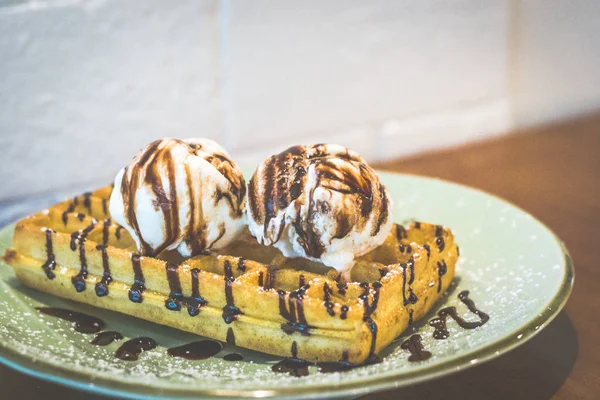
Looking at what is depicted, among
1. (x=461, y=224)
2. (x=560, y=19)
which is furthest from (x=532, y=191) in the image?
(x=560, y=19)

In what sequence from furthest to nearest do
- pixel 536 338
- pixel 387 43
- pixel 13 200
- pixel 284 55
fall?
pixel 387 43, pixel 284 55, pixel 13 200, pixel 536 338

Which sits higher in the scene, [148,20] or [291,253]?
[148,20]

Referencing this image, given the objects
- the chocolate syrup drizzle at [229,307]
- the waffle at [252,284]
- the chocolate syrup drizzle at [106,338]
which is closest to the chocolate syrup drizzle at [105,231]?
the waffle at [252,284]

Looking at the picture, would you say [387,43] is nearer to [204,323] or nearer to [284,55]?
[284,55]

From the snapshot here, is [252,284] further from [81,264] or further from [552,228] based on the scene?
[552,228]

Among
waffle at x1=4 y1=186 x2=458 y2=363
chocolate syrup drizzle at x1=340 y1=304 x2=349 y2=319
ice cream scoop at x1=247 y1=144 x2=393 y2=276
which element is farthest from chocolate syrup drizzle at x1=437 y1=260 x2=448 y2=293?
chocolate syrup drizzle at x1=340 y1=304 x2=349 y2=319
